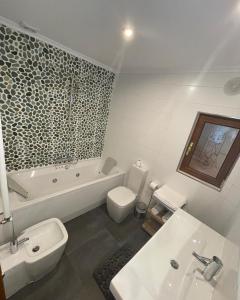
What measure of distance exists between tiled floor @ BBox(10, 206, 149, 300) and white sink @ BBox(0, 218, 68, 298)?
0.11m

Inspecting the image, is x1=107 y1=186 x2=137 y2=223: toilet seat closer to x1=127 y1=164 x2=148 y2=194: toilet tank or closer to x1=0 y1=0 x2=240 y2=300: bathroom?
x1=0 y1=0 x2=240 y2=300: bathroom

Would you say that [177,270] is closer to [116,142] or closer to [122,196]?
[122,196]

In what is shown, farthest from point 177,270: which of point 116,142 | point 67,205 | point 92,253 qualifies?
point 116,142

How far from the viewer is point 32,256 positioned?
3.94ft

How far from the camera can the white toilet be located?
2.06m

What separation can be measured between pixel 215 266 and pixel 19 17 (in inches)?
110

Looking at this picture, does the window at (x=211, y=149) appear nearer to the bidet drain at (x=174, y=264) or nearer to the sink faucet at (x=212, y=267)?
the sink faucet at (x=212, y=267)

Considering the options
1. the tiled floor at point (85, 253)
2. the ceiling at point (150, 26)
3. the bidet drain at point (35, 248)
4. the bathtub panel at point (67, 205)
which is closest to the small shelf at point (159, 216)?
the tiled floor at point (85, 253)

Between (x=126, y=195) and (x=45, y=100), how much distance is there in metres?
1.90

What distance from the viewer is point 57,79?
1985 mm

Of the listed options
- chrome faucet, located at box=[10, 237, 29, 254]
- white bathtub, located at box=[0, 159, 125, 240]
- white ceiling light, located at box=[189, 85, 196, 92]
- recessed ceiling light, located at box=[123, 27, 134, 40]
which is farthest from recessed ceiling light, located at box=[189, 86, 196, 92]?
chrome faucet, located at box=[10, 237, 29, 254]

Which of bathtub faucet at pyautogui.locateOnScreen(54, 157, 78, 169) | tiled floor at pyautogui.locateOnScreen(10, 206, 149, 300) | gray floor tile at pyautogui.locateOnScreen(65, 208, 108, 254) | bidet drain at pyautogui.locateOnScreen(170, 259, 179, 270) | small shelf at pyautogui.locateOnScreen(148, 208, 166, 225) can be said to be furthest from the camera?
bathtub faucet at pyautogui.locateOnScreen(54, 157, 78, 169)

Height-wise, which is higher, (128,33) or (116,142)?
(128,33)

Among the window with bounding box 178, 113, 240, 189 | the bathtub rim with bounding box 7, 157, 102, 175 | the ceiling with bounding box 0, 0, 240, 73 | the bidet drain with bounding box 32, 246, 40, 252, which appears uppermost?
the ceiling with bounding box 0, 0, 240, 73
